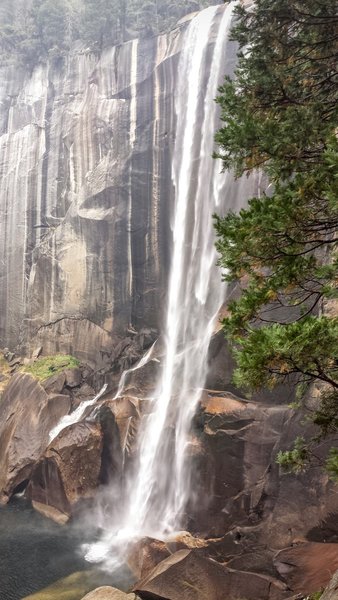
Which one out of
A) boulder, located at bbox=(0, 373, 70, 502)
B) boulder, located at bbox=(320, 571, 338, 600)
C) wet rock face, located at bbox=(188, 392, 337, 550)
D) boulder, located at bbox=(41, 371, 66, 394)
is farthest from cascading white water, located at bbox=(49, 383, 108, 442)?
boulder, located at bbox=(320, 571, 338, 600)

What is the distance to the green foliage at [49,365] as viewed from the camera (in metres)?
26.7

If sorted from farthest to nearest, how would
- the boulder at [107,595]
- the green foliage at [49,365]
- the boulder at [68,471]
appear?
the green foliage at [49,365] → the boulder at [68,471] → the boulder at [107,595]

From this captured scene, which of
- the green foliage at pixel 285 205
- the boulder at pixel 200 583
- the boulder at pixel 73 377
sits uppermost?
the green foliage at pixel 285 205

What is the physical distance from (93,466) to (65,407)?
4728mm

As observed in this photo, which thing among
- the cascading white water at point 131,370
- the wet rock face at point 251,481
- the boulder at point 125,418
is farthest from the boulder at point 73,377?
the wet rock face at point 251,481

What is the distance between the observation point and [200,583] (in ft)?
37.3

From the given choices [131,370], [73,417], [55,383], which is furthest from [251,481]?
[55,383]

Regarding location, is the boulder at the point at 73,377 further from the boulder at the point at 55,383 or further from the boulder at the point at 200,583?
the boulder at the point at 200,583

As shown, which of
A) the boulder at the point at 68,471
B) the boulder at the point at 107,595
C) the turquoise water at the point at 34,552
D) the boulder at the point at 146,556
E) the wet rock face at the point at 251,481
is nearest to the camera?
the boulder at the point at 107,595

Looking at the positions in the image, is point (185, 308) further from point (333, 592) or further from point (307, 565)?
point (333, 592)

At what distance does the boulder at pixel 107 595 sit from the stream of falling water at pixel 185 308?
2.88 metres

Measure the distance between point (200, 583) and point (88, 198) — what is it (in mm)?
23707

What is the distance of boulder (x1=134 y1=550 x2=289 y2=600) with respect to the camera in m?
10.8

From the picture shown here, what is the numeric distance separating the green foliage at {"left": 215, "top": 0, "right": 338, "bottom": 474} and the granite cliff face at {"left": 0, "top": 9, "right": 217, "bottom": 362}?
65.0ft
